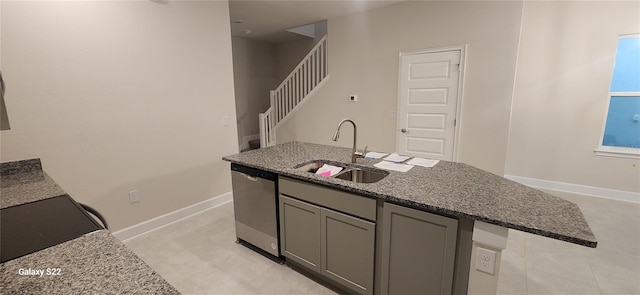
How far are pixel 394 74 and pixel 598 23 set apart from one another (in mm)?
2414

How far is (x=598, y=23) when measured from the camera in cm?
329

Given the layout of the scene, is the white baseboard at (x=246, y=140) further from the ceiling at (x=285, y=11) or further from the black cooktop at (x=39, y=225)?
the black cooktop at (x=39, y=225)

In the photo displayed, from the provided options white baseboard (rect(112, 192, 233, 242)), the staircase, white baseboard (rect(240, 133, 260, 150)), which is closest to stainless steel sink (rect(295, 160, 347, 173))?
white baseboard (rect(112, 192, 233, 242))

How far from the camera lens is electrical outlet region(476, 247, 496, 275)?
4.21ft

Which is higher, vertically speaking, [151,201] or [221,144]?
[221,144]

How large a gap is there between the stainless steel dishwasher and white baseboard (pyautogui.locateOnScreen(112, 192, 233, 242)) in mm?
975

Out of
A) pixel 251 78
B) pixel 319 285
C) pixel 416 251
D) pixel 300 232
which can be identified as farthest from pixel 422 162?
pixel 251 78

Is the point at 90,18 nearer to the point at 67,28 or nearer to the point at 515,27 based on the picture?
the point at 67,28

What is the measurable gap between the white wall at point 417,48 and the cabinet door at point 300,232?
8.66 feet

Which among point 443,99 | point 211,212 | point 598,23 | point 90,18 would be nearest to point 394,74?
point 443,99

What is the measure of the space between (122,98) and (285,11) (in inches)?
102

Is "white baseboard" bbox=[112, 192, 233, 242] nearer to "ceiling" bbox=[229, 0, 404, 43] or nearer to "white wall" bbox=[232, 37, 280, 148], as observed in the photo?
"ceiling" bbox=[229, 0, 404, 43]

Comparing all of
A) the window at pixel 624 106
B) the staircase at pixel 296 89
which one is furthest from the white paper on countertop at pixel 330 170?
the window at pixel 624 106

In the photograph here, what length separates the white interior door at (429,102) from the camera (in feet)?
12.1
